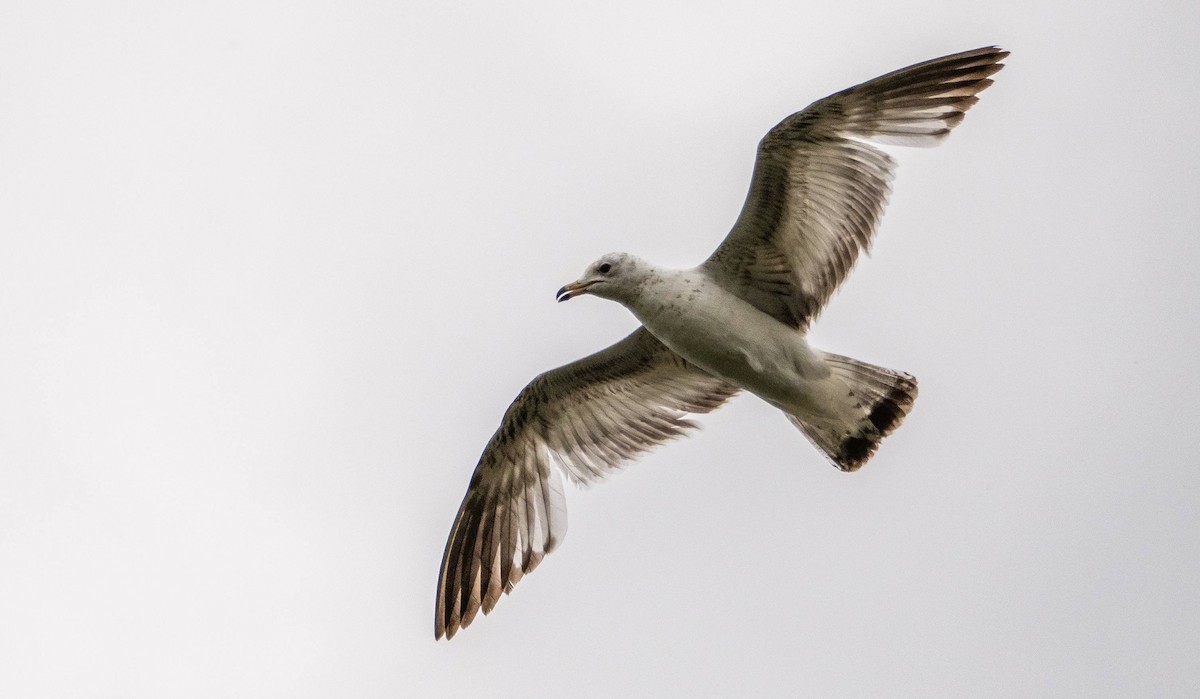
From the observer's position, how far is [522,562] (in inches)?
428

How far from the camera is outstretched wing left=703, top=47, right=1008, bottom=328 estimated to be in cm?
966

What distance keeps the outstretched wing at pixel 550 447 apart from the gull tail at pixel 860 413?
2.58 feet

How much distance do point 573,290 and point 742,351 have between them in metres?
1.17

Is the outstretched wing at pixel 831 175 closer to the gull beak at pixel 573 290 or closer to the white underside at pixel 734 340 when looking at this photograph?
the white underside at pixel 734 340

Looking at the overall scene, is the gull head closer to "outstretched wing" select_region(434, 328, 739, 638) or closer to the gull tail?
"outstretched wing" select_region(434, 328, 739, 638)

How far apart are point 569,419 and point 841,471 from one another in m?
1.94

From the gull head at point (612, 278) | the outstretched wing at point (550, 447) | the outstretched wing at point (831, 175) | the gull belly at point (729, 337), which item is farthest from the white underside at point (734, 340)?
the outstretched wing at point (550, 447)

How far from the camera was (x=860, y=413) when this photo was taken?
10359 mm

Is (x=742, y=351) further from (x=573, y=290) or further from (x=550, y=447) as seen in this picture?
(x=550, y=447)

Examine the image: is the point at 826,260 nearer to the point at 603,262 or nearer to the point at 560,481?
the point at 603,262

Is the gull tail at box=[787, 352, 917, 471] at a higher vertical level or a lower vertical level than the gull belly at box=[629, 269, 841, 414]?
lower

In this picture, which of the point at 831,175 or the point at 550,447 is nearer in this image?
the point at 831,175

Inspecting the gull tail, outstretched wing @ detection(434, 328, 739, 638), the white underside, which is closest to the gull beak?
the white underside

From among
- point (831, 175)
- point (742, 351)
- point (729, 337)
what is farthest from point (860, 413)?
point (831, 175)
